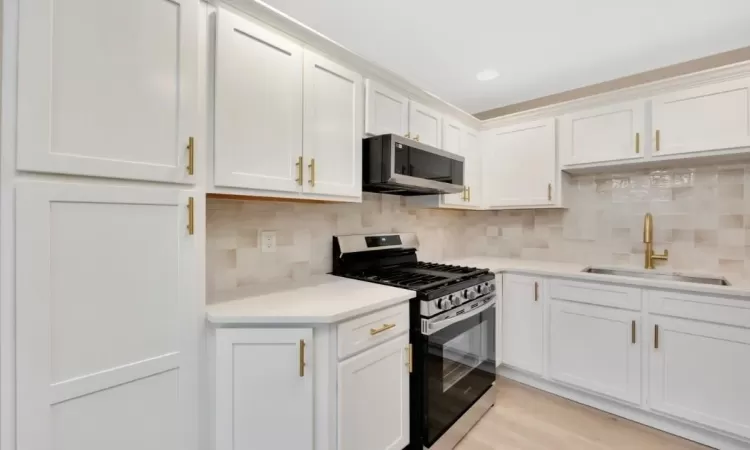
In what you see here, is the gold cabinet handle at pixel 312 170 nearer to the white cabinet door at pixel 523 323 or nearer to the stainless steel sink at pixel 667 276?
the white cabinet door at pixel 523 323

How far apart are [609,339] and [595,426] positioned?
22.0 inches

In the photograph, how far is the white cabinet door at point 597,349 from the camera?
7.11 ft

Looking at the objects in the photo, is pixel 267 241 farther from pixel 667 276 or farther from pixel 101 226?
pixel 667 276

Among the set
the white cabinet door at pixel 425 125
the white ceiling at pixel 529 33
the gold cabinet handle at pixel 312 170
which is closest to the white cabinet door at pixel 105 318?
the gold cabinet handle at pixel 312 170

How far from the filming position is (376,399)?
1.54m

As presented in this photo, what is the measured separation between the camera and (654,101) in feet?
7.57

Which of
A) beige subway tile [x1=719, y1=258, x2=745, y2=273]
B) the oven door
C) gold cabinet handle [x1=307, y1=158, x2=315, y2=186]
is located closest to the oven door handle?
the oven door

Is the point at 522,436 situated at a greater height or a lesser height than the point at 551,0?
lesser

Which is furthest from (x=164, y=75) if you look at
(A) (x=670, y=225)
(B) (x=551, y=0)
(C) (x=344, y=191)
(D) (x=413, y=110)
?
(A) (x=670, y=225)

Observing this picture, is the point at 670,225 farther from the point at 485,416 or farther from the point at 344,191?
the point at 344,191

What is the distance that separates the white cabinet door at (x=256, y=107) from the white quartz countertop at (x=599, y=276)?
185cm

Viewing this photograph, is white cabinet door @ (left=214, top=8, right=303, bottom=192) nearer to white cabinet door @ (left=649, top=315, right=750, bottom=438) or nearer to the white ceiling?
the white ceiling

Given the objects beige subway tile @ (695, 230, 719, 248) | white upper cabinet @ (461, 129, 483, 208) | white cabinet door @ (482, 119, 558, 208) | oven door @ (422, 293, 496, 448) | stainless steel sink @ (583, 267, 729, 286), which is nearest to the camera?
oven door @ (422, 293, 496, 448)

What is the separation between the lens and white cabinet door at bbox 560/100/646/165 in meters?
2.38
